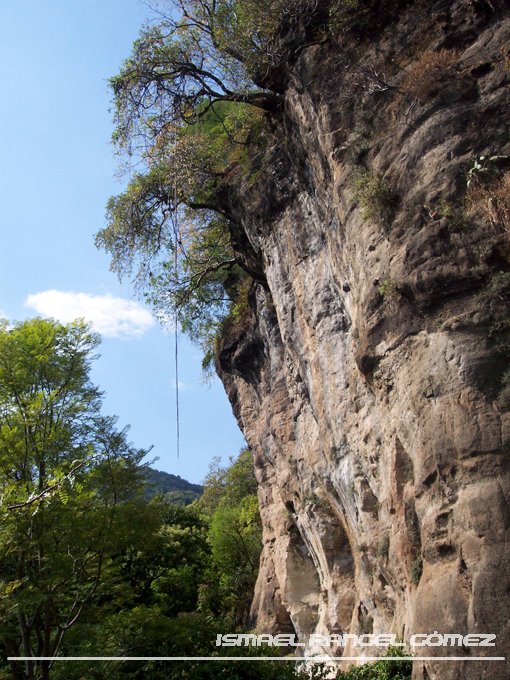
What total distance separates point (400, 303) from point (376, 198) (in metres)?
1.86

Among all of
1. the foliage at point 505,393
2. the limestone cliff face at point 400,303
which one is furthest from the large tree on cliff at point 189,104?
the foliage at point 505,393

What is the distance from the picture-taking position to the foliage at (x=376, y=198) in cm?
995

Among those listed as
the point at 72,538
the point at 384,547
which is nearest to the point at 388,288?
the point at 384,547

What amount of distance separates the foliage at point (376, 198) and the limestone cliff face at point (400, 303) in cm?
3

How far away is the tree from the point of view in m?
10.4

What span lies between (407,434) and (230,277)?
1421 centimetres

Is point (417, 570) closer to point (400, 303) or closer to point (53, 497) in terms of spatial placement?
point (400, 303)

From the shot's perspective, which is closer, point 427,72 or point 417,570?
point 417,570

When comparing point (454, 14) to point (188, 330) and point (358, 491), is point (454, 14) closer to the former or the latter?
point (358, 491)

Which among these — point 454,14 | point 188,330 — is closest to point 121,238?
point 188,330

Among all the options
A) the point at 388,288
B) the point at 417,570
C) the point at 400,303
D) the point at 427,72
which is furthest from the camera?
the point at 427,72

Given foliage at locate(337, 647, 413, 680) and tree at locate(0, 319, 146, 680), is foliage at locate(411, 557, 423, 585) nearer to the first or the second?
foliage at locate(337, 647, 413, 680)

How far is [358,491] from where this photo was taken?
12.1 metres

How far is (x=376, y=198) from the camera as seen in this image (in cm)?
1007
